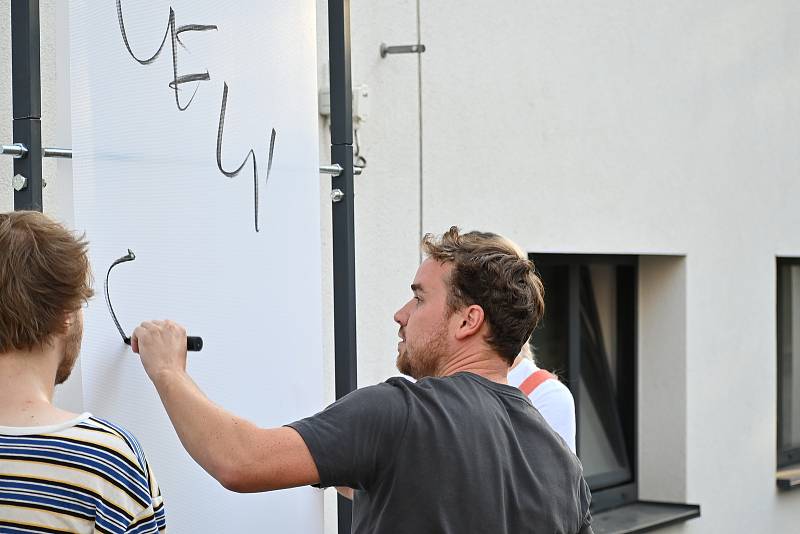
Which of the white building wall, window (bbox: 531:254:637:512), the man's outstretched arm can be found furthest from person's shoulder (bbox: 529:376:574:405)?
window (bbox: 531:254:637:512)

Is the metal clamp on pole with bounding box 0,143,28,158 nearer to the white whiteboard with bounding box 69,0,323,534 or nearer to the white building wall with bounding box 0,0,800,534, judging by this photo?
the white whiteboard with bounding box 69,0,323,534

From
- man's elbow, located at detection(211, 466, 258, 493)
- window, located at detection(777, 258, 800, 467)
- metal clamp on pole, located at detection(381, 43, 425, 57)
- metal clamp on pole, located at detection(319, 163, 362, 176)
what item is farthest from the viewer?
window, located at detection(777, 258, 800, 467)

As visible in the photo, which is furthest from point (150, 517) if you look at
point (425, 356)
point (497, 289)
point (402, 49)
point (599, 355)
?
point (599, 355)

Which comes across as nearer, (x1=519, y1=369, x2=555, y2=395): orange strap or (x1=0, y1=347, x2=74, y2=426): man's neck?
(x1=0, y1=347, x2=74, y2=426): man's neck

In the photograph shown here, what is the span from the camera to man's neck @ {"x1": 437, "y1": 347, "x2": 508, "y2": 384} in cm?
220

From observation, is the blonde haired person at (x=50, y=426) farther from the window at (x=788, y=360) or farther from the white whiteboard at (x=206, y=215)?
the window at (x=788, y=360)

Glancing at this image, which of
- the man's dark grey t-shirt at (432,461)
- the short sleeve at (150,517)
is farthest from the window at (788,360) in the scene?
the short sleeve at (150,517)

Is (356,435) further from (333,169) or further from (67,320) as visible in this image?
(333,169)

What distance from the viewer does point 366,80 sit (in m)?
4.00

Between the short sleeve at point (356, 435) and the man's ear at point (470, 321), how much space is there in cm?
22

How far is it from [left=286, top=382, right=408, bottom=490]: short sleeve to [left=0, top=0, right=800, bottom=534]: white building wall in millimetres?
1106

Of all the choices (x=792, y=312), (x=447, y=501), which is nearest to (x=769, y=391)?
(x=792, y=312)

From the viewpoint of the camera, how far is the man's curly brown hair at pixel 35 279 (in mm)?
1715

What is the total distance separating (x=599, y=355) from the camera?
Result: 232 inches
